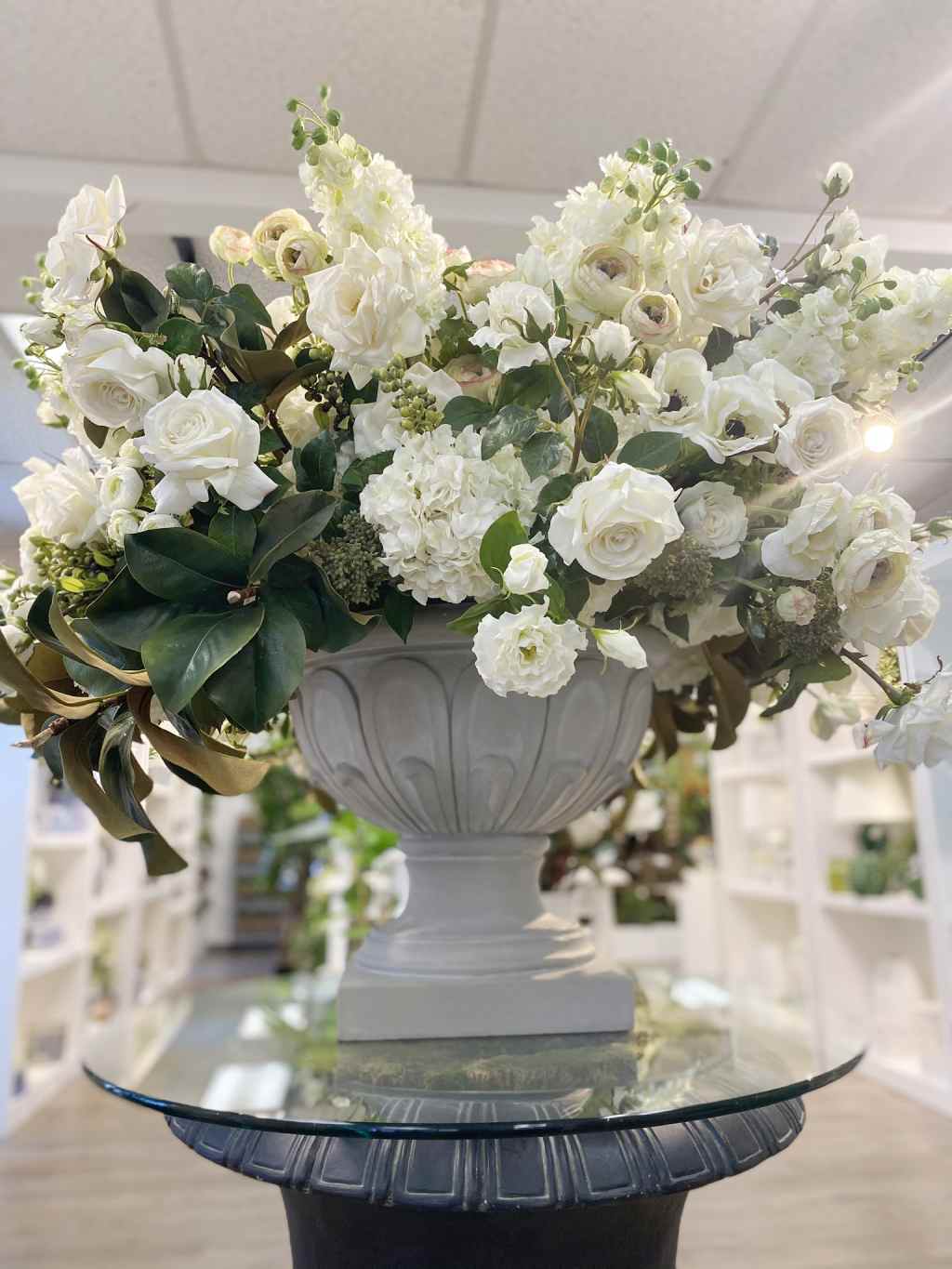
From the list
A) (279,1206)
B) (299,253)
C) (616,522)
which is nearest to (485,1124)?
(616,522)

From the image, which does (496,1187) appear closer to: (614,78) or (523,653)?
(523,653)

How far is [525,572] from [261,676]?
18 cm

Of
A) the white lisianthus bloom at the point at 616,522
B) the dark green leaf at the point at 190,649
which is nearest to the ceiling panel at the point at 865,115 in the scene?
the white lisianthus bloom at the point at 616,522

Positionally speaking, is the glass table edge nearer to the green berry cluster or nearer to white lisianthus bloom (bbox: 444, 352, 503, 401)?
the green berry cluster

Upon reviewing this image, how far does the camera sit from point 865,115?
6.02 feet

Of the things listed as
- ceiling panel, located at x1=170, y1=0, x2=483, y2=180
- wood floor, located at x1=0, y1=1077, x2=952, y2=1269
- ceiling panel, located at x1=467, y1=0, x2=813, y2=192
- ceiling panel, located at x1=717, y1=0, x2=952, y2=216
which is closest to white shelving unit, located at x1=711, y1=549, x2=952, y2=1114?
wood floor, located at x1=0, y1=1077, x2=952, y2=1269

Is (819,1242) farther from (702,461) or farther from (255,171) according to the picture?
(255,171)

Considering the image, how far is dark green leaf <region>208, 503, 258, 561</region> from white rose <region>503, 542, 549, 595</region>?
0.56 feet

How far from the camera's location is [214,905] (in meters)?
7.95

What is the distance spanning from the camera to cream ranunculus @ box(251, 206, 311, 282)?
2.26 feet

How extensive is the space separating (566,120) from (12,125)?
3.68 feet

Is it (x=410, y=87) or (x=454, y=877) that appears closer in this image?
(x=454, y=877)

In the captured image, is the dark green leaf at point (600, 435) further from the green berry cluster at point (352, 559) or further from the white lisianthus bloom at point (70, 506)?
the white lisianthus bloom at point (70, 506)

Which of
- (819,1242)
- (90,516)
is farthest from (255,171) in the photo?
(819,1242)
